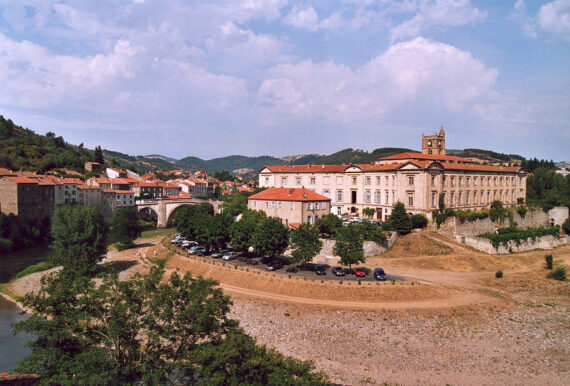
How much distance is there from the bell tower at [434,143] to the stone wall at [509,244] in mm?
25425

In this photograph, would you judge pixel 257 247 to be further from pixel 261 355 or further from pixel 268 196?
pixel 261 355

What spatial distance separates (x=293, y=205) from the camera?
52.6m

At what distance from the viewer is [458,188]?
57719 millimetres

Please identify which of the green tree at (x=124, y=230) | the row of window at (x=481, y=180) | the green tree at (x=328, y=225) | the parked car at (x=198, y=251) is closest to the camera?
the green tree at (x=328, y=225)

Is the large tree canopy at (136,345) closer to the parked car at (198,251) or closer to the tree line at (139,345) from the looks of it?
the tree line at (139,345)

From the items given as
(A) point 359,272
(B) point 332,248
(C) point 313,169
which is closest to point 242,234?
(B) point 332,248

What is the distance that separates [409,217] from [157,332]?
41.8 metres

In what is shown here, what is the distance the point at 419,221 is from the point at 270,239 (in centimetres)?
2249

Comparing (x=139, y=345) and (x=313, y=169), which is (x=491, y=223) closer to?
(x=313, y=169)

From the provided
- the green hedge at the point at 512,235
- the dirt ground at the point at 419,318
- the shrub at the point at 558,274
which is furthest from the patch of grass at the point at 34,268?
the shrub at the point at 558,274

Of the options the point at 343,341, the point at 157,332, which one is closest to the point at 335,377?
the point at 343,341

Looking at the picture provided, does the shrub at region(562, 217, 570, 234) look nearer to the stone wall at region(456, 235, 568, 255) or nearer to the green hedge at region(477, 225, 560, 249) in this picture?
the green hedge at region(477, 225, 560, 249)

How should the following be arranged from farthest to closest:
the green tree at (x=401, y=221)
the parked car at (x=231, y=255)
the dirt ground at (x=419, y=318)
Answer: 1. the green tree at (x=401, y=221)
2. the parked car at (x=231, y=255)
3. the dirt ground at (x=419, y=318)

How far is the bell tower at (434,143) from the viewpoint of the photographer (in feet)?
247
